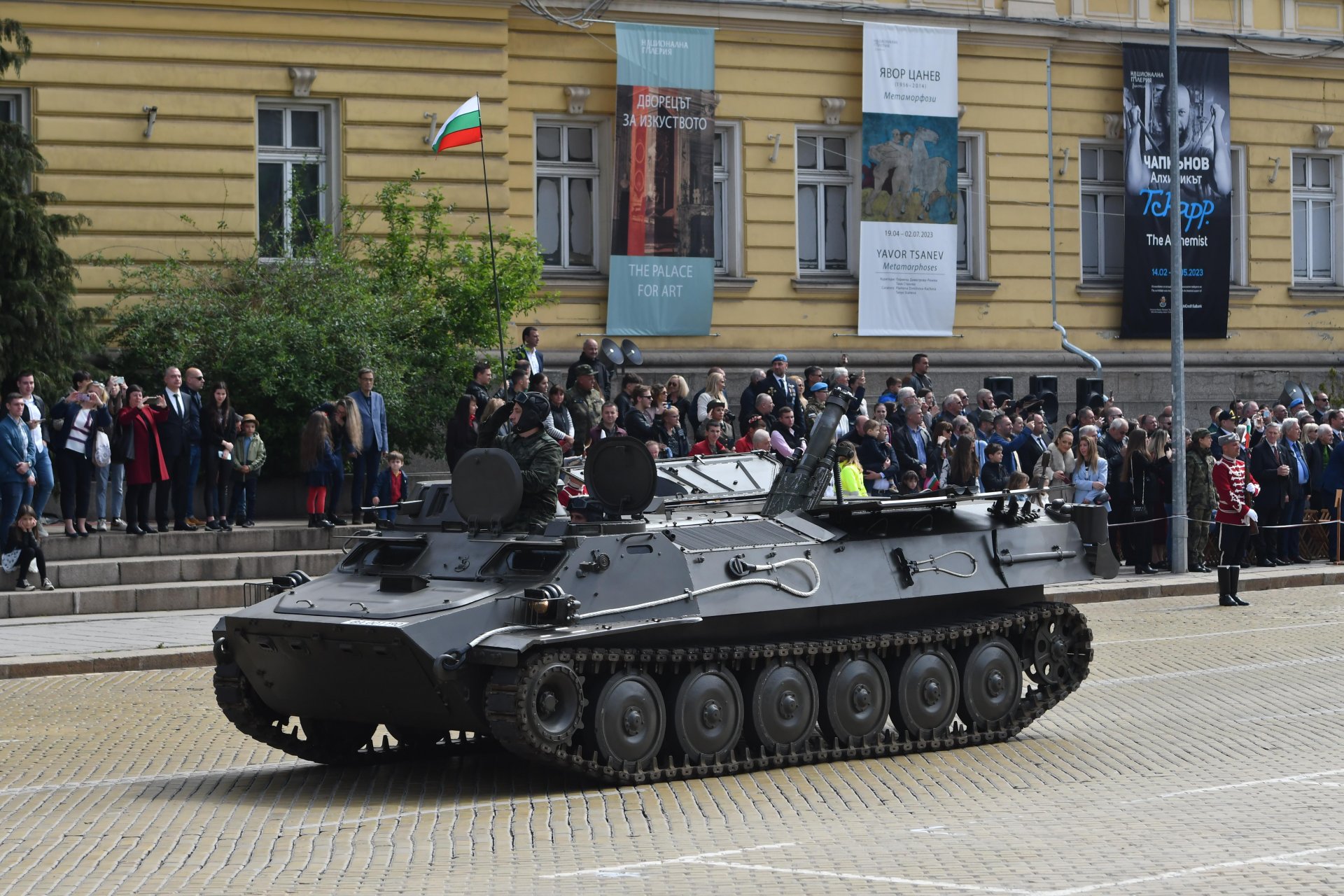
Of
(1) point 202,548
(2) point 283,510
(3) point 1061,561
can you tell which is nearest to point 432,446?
(2) point 283,510

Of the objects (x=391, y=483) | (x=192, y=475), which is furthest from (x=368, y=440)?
(x=192, y=475)

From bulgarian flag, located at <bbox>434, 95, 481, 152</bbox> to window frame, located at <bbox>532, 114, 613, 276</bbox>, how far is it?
15.1 ft

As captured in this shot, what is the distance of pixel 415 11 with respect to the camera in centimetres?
2611

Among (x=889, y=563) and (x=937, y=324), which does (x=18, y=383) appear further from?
(x=937, y=324)

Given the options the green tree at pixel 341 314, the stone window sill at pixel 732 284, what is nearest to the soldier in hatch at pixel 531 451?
the green tree at pixel 341 314

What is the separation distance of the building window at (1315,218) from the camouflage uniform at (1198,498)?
10.9 meters

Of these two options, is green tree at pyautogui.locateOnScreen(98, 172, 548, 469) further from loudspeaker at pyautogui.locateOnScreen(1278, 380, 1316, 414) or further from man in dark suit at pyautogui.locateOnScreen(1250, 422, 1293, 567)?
Result: loudspeaker at pyautogui.locateOnScreen(1278, 380, 1316, 414)

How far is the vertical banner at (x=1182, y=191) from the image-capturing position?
3167 centimetres

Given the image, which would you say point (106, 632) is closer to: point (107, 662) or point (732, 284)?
point (107, 662)

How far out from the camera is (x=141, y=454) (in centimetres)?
2077

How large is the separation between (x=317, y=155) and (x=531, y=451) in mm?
14927

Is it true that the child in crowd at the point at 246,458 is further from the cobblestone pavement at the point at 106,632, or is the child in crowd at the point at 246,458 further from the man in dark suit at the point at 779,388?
the man in dark suit at the point at 779,388

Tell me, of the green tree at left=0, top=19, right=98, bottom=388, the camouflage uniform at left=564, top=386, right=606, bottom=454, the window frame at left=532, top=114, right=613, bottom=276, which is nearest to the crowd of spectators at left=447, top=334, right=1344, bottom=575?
the camouflage uniform at left=564, top=386, right=606, bottom=454

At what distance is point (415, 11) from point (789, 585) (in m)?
16.2
